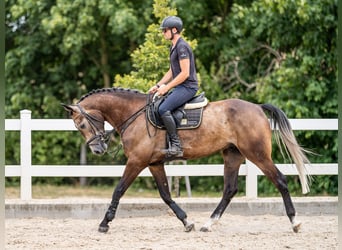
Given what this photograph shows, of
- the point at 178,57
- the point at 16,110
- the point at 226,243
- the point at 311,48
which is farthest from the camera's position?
the point at 16,110

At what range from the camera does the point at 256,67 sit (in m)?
15.3

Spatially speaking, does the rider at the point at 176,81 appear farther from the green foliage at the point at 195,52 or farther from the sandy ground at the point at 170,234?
the green foliage at the point at 195,52

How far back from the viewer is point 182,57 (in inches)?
275

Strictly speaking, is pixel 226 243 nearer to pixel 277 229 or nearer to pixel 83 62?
pixel 277 229

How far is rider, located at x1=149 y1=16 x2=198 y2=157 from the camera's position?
22.9 feet

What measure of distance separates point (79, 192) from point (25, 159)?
238 inches

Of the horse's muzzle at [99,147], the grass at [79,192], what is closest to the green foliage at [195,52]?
the grass at [79,192]

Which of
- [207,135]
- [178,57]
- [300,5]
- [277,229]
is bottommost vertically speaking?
[277,229]

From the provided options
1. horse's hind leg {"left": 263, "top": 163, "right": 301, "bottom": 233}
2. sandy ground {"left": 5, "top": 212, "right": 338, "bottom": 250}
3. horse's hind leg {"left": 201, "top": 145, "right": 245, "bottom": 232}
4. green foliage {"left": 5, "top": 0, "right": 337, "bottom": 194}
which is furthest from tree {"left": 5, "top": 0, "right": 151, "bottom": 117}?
horse's hind leg {"left": 263, "top": 163, "right": 301, "bottom": 233}

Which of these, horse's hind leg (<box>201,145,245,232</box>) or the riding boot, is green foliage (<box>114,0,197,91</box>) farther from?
the riding boot

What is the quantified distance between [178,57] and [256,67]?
27.9 ft

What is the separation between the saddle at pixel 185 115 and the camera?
7196 mm

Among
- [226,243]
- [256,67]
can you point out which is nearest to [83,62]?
[256,67]

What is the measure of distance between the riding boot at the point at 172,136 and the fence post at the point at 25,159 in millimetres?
2740
